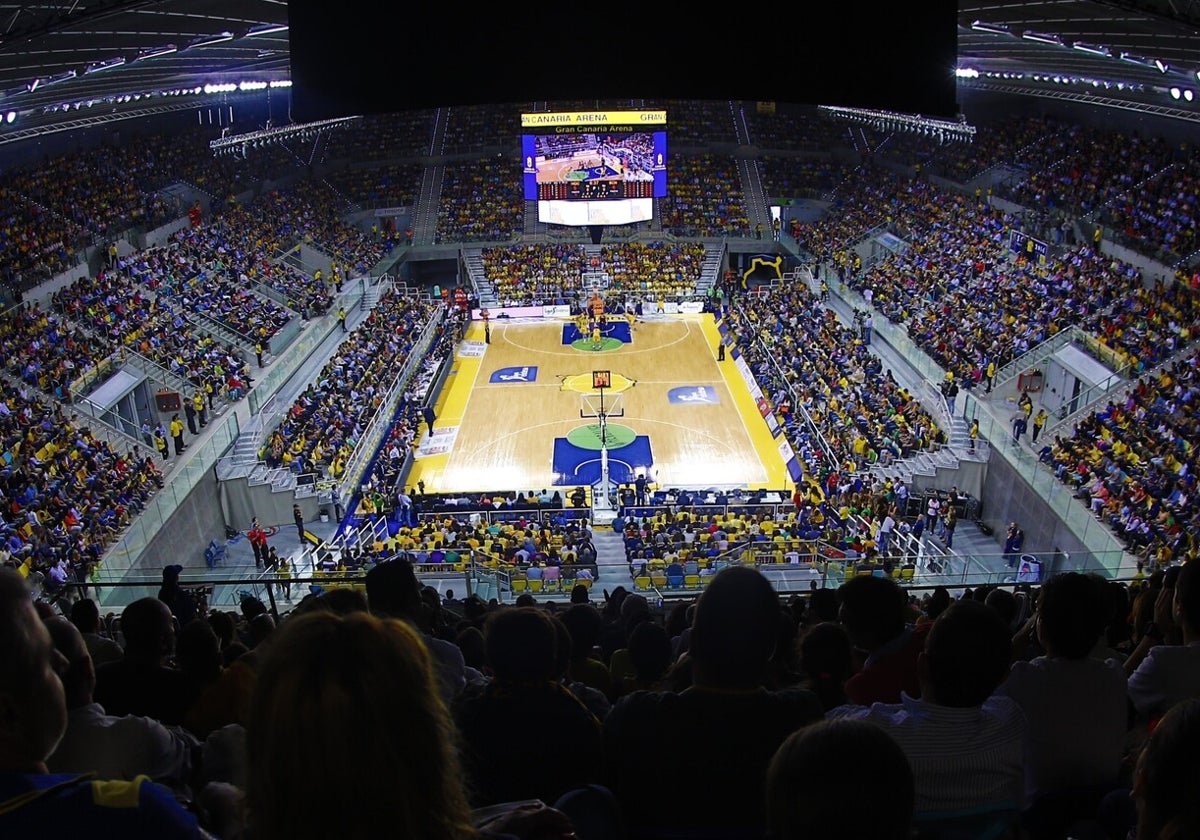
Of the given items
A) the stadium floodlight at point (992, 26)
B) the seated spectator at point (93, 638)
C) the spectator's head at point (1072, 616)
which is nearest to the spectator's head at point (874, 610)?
the spectator's head at point (1072, 616)

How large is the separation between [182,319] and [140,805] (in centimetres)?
2897

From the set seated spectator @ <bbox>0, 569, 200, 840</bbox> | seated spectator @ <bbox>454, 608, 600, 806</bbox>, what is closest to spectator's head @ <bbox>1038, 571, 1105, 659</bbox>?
seated spectator @ <bbox>454, 608, 600, 806</bbox>

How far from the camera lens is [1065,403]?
2214cm

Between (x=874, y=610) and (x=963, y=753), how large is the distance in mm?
1801

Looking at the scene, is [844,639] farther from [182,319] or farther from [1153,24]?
[182,319]

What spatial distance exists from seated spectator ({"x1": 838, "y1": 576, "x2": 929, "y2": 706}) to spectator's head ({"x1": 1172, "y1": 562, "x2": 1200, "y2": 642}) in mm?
1109

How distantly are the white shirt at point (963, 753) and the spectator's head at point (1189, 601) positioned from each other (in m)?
1.86

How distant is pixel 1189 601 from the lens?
409cm

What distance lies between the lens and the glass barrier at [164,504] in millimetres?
15595

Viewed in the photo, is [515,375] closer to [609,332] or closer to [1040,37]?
[609,332]

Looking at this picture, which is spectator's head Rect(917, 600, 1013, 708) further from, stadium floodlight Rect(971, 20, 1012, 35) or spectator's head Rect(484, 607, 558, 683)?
stadium floodlight Rect(971, 20, 1012, 35)

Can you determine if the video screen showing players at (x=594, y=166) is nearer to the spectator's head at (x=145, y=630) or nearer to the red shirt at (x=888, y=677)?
the spectator's head at (x=145, y=630)

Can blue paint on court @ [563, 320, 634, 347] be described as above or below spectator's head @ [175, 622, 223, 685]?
below

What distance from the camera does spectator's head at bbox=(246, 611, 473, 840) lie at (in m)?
1.55
